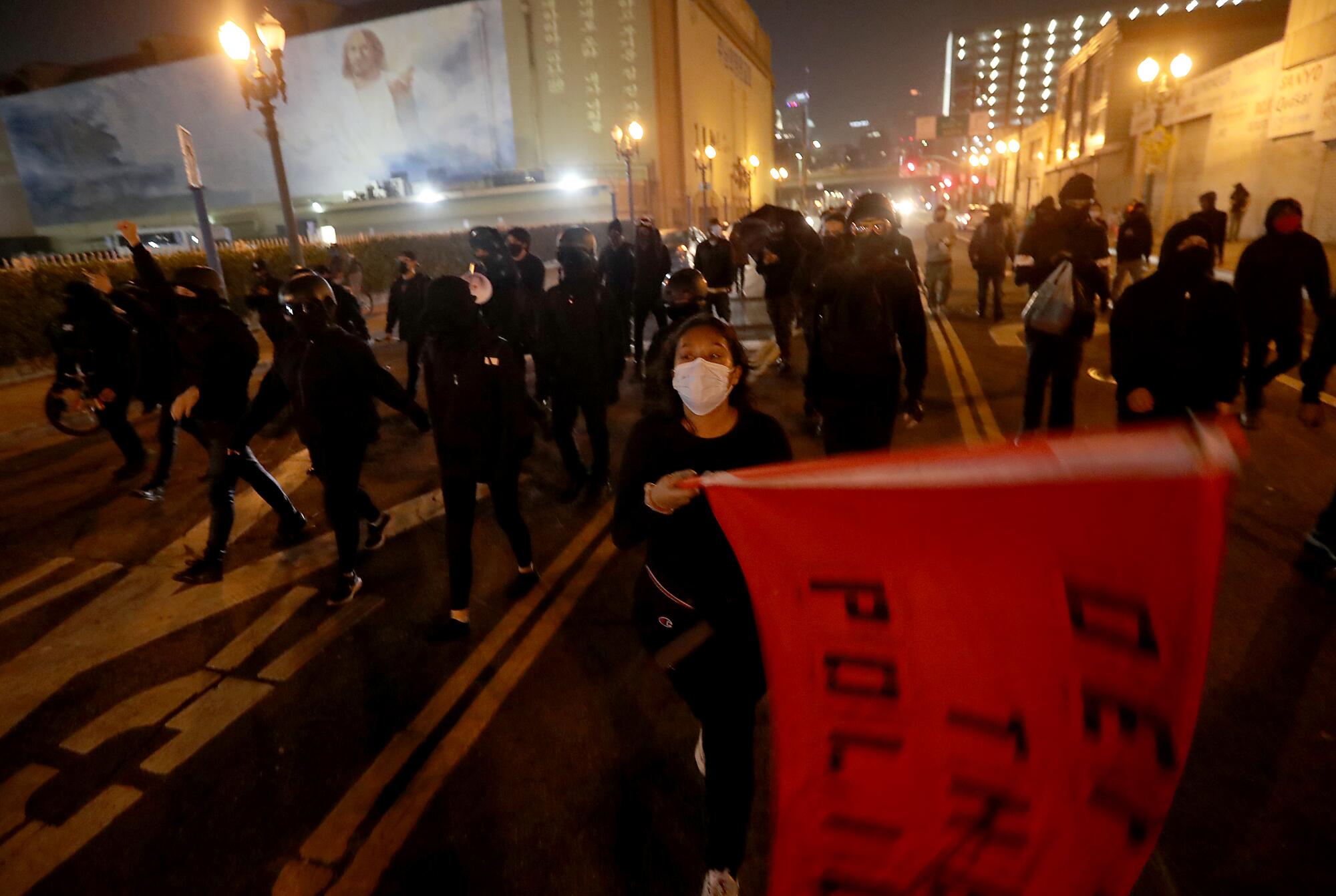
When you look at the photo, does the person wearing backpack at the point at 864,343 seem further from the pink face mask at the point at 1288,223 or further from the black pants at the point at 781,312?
the black pants at the point at 781,312

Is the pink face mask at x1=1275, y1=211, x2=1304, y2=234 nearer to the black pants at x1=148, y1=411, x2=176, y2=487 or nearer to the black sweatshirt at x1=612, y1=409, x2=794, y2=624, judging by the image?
the black sweatshirt at x1=612, y1=409, x2=794, y2=624

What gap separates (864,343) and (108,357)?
23.3 feet

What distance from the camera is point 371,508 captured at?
19.0 feet

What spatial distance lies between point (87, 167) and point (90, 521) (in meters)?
77.2

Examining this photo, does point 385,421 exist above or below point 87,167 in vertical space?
below

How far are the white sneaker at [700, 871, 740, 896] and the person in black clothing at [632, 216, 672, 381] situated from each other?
8.59m

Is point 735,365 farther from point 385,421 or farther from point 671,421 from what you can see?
point 385,421

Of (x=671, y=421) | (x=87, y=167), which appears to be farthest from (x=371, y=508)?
(x=87, y=167)

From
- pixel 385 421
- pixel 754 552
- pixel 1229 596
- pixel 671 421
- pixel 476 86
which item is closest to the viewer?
pixel 754 552

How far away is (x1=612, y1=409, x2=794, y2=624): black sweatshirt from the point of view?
2.37m

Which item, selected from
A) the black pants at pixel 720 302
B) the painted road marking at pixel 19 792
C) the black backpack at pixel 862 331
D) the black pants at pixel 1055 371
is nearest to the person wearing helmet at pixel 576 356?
the black backpack at pixel 862 331

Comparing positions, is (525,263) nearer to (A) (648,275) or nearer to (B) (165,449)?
(A) (648,275)

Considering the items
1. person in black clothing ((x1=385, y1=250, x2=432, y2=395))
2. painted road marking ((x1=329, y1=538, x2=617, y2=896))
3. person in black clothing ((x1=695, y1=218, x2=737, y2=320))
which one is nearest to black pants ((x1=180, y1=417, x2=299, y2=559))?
painted road marking ((x1=329, y1=538, x2=617, y2=896))

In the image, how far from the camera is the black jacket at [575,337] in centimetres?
642
